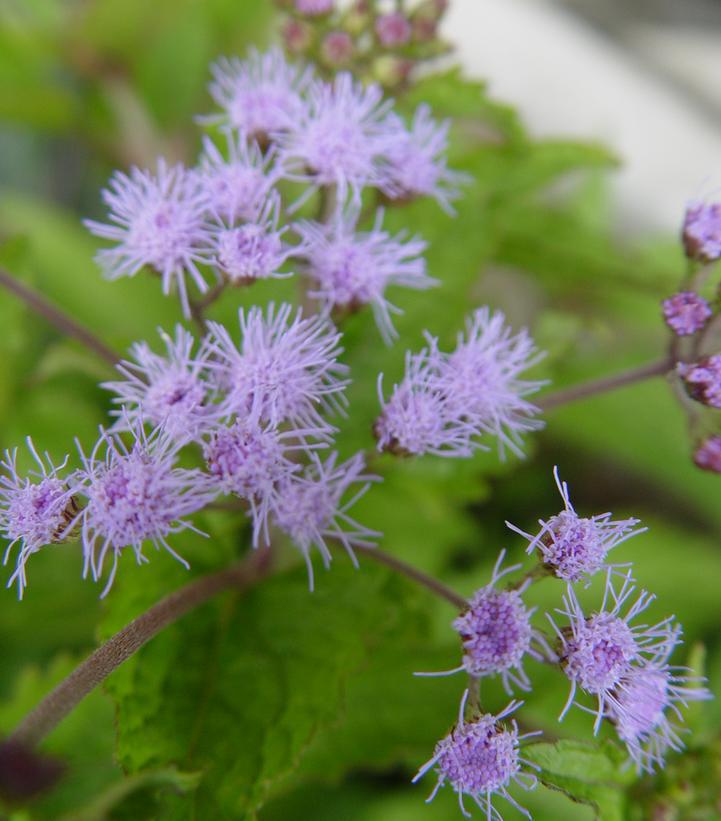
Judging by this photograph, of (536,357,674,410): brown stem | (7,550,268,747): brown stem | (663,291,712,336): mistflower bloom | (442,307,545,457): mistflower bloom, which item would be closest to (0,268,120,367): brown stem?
(7,550,268,747): brown stem

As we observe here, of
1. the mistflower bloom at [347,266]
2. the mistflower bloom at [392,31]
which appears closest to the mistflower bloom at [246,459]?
the mistflower bloom at [347,266]

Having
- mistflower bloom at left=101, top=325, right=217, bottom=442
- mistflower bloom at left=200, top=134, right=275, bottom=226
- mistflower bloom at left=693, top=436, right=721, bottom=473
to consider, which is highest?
mistflower bloom at left=200, top=134, right=275, bottom=226

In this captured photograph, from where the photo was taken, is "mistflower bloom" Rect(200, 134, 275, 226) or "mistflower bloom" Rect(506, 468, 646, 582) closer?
"mistflower bloom" Rect(506, 468, 646, 582)

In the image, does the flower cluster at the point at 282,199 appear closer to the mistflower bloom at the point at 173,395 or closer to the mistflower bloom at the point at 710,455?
the mistflower bloom at the point at 173,395

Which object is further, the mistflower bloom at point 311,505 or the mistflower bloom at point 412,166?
the mistflower bloom at point 412,166

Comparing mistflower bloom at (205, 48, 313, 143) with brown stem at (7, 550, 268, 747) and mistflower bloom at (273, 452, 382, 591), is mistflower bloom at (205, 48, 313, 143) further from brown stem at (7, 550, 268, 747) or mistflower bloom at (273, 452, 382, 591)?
brown stem at (7, 550, 268, 747)

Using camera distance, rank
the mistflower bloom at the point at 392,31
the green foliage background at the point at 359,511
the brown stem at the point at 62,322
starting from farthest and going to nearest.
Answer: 1. the mistflower bloom at the point at 392,31
2. the brown stem at the point at 62,322
3. the green foliage background at the point at 359,511

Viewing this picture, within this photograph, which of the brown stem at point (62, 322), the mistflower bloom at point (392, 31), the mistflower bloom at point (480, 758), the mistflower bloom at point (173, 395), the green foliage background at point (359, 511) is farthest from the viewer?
the mistflower bloom at point (392, 31)

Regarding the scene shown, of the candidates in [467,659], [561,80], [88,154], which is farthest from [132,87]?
[467,659]
